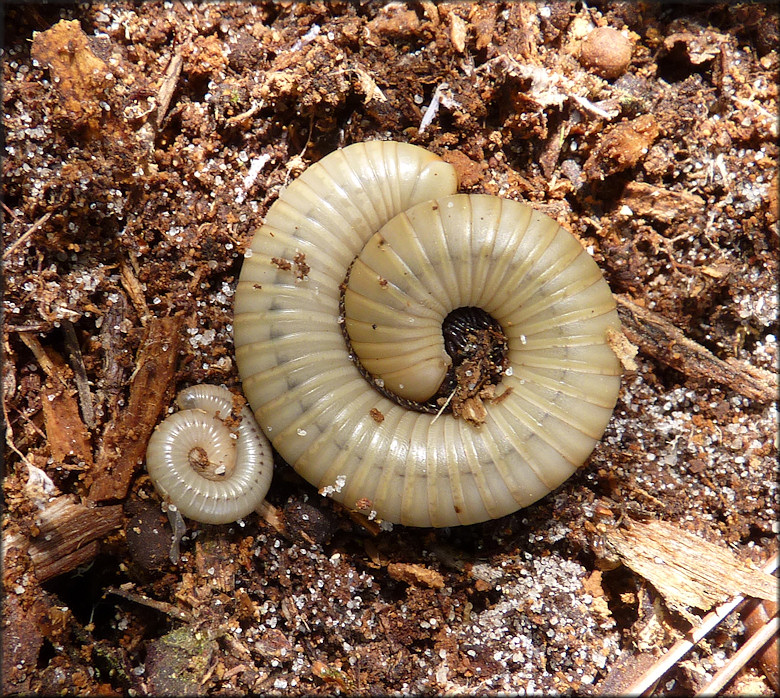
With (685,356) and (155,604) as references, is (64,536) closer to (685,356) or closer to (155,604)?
(155,604)

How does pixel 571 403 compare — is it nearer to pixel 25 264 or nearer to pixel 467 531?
pixel 467 531

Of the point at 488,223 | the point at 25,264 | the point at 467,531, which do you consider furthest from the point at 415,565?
the point at 25,264

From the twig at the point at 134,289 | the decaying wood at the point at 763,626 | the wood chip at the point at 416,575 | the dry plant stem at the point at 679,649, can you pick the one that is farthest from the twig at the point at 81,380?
the decaying wood at the point at 763,626

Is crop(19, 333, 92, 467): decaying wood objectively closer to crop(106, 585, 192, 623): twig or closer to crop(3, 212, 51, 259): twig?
crop(3, 212, 51, 259): twig

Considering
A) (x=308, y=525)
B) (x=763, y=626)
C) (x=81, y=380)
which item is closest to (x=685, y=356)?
(x=763, y=626)

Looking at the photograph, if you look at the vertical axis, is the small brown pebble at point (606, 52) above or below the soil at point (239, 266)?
above

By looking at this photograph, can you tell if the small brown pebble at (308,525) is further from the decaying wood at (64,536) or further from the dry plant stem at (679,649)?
the dry plant stem at (679,649)
